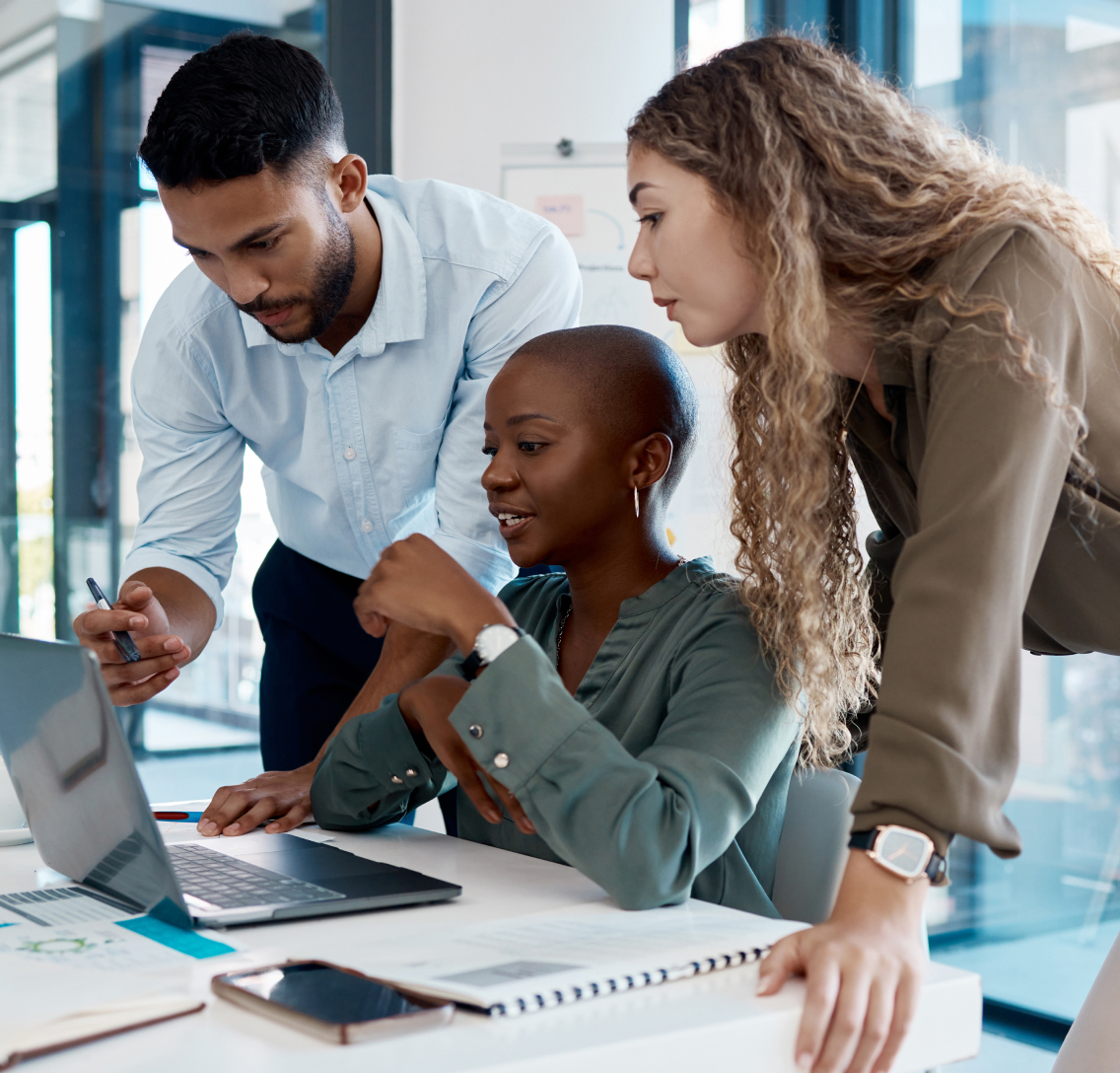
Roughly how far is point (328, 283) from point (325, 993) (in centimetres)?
108

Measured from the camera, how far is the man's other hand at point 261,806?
48.9 inches

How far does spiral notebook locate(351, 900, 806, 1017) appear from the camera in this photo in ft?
2.28

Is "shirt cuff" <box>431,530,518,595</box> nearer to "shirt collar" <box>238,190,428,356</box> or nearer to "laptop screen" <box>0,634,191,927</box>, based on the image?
"shirt collar" <box>238,190,428,356</box>

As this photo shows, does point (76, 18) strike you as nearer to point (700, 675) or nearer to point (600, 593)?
point (600, 593)

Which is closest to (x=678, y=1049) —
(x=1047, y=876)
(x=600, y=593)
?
(x=600, y=593)

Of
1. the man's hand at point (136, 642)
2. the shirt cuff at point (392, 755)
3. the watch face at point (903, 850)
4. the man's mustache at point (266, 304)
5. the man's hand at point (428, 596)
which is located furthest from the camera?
the man's mustache at point (266, 304)

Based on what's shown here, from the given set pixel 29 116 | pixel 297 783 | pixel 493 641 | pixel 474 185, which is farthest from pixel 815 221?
pixel 29 116

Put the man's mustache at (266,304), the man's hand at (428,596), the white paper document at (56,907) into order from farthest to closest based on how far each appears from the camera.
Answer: the man's mustache at (266,304), the man's hand at (428,596), the white paper document at (56,907)

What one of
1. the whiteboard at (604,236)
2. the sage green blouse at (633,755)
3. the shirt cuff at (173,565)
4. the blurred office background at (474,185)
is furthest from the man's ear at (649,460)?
the whiteboard at (604,236)

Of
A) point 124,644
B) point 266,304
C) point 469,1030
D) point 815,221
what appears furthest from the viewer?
point 266,304

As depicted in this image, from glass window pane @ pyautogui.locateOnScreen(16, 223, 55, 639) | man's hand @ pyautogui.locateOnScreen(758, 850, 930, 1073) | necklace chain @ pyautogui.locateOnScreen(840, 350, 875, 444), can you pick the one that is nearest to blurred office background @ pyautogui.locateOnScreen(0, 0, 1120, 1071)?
glass window pane @ pyautogui.locateOnScreen(16, 223, 55, 639)

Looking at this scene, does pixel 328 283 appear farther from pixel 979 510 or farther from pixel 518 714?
pixel 979 510

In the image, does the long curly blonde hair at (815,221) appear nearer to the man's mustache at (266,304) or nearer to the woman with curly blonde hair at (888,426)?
the woman with curly blonde hair at (888,426)

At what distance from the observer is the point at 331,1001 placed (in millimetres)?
679
